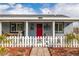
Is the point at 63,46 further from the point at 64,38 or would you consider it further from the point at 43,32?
the point at 43,32

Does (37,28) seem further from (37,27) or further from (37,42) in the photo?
(37,42)

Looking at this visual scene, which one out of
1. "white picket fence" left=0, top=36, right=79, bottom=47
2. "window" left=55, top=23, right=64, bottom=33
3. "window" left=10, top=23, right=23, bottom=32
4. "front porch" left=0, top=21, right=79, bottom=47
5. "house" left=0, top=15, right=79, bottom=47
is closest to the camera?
"white picket fence" left=0, top=36, right=79, bottom=47

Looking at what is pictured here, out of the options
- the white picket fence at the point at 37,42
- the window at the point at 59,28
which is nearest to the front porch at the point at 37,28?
the window at the point at 59,28

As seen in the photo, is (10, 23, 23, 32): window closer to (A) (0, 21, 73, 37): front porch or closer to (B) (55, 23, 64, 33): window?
(A) (0, 21, 73, 37): front porch

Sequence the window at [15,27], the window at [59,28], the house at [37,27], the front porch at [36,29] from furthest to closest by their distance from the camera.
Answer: the window at [59,28]
the window at [15,27]
the house at [37,27]
the front porch at [36,29]

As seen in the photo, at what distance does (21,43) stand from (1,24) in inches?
134

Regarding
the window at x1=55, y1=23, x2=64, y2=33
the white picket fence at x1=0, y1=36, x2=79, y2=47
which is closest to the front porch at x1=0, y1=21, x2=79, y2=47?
the window at x1=55, y1=23, x2=64, y2=33

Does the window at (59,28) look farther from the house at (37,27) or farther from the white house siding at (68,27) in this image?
the white house siding at (68,27)

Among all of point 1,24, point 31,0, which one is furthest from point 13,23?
point 31,0

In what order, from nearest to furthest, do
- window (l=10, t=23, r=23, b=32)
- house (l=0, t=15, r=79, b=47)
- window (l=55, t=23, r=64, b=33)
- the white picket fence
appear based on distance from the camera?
1. the white picket fence
2. house (l=0, t=15, r=79, b=47)
3. window (l=10, t=23, r=23, b=32)
4. window (l=55, t=23, r=64, b=33)

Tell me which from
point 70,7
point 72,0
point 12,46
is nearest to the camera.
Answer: point 72,0

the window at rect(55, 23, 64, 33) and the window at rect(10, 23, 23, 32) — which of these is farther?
the window at rect(55, 23, 64, 33)

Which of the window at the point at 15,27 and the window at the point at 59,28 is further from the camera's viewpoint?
the window at the point at 59,28

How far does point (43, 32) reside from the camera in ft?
63.1
